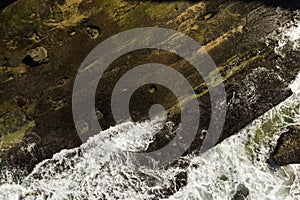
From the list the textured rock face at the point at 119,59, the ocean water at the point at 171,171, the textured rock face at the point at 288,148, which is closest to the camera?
the textured rock face at the point at 119,59

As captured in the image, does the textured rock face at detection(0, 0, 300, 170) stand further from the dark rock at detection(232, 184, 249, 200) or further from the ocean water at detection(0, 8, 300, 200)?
the dark rock at detection(232, 184, 249, 200)

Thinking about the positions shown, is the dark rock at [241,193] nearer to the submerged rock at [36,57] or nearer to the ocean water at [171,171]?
the ocean water at [171,171]

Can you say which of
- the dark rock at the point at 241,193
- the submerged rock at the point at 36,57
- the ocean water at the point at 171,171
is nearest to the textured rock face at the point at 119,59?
the submerged rock at the point at 36,57

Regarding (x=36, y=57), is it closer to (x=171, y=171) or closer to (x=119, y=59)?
(x=119, y=59)

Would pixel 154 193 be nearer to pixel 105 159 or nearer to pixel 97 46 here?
pixel 105 159

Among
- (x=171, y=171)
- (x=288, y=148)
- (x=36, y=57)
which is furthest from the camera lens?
(x=288, y=148)

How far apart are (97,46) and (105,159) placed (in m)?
2.28

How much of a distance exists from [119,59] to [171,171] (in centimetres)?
250

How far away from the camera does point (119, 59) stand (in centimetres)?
798

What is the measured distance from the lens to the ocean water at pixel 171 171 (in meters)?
8.13

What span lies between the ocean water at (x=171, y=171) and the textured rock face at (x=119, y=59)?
24cm

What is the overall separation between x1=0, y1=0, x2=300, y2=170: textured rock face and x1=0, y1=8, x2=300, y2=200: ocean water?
24cm

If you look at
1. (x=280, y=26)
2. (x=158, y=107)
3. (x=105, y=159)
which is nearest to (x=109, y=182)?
(x=105, y=159)

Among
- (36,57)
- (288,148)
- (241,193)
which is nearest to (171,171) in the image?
(241,193)
